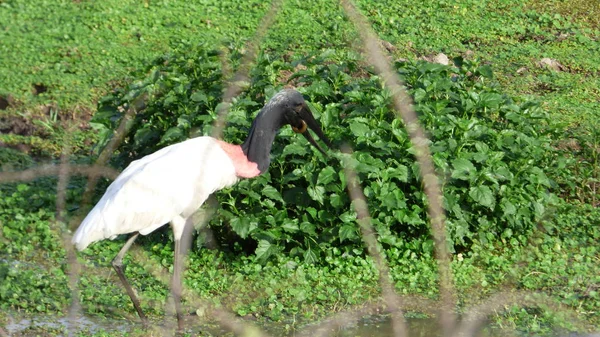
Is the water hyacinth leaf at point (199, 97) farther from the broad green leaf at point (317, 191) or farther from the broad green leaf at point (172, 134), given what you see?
the broad green leaf at point (317, 191)

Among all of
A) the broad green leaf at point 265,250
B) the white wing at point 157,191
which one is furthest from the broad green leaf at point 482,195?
the white wing at point 157,191

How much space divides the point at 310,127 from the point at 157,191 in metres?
0.93

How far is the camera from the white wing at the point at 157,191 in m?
5.01

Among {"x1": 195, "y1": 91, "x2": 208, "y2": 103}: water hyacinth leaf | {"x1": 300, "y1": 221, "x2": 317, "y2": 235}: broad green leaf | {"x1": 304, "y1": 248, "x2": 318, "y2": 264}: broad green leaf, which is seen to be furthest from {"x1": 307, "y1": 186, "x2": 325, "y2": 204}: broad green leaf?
{"x1": 195, "y1": 91, "x2": 208, "y2": 103}: water hyacinth leaf

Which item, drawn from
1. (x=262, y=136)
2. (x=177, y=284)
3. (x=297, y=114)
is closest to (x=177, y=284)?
(x=177, y=284)

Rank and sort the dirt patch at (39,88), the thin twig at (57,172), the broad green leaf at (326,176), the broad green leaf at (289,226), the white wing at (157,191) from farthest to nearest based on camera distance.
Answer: the dirt patch at (39,88), the thin twig at (57,172), the broad green leaf at (289,226), the broad green leaf at (326,176), the white wing at (157,191)

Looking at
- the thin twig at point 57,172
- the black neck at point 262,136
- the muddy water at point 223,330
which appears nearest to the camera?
the muddy water at point 223,330

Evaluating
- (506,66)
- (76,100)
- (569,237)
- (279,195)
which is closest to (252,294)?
(279,195)

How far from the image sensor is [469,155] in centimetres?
571

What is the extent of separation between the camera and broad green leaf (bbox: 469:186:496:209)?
5.59m

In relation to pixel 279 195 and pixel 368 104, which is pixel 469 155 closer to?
pixel 368 104

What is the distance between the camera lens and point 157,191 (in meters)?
5.06

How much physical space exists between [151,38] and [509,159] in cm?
434

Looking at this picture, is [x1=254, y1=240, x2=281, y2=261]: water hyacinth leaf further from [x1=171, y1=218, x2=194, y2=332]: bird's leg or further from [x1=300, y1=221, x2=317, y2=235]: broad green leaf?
[x1=171, y1=218, x2=194, y2=332]: bird's leg
